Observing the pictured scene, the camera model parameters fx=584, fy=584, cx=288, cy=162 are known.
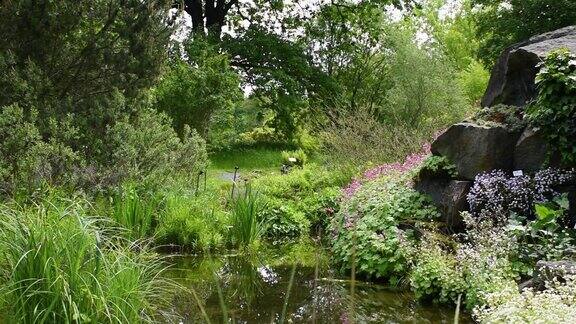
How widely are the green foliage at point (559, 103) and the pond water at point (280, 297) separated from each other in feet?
6.76

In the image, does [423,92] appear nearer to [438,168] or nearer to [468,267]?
[438,168]

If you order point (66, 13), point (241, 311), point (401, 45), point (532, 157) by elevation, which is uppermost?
point (401, 45)

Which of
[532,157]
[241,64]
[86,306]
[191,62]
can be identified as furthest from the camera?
[241,64]

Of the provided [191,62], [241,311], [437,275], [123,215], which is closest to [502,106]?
[437,275]

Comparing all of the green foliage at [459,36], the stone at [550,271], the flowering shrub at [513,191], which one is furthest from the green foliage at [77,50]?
Result: the green foliage at [459,36]

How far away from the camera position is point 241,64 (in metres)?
18.4

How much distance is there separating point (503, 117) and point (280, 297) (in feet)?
11.1

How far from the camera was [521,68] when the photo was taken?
7145 mm

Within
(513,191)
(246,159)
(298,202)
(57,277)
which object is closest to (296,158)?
(246,159)

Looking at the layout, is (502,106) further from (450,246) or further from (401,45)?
(401,45)

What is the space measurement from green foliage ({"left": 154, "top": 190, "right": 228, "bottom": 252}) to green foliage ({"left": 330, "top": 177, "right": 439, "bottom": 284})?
5.46 ft

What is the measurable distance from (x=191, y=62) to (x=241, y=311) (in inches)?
426

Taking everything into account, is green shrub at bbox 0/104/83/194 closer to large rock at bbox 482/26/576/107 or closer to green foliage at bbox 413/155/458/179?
green foliage at bbox 413/155/458/179

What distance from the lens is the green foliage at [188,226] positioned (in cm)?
774
